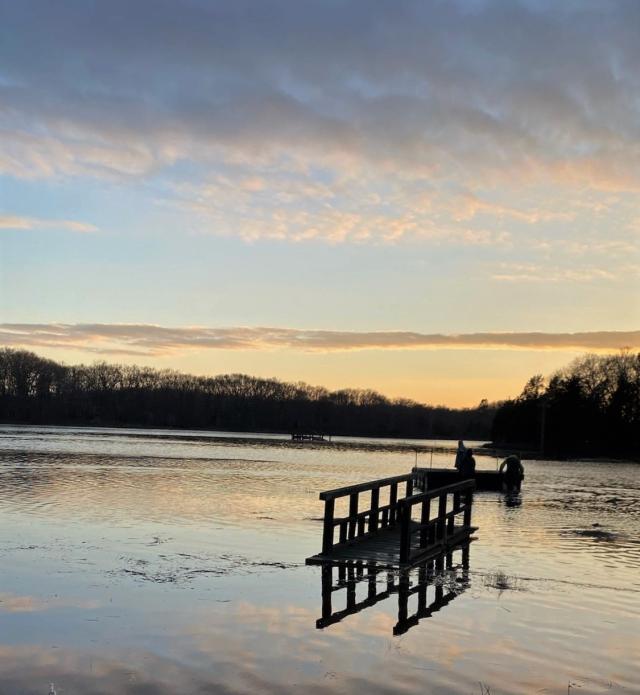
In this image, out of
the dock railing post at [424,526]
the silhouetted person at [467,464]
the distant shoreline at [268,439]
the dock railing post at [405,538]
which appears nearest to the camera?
the dock railing post at [405,538]

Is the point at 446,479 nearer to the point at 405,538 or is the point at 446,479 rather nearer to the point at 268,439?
the point at 405,538

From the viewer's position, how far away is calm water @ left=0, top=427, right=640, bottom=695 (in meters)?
9.66

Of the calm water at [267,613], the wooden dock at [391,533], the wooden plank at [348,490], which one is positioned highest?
the wooden plank at [348,490]

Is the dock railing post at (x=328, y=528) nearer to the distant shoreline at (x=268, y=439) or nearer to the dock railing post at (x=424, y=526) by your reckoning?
the dock railing post at (x=424, y=526)

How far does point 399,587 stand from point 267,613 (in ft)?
10.7

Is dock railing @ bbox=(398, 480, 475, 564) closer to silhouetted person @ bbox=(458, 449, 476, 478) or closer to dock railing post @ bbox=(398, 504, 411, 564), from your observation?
dock railing post @ bbox=(398, 504, 411, 564)

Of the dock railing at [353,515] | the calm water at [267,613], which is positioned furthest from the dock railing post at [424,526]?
the calm water at [267,613]

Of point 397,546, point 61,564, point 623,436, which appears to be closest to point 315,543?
point 397,546

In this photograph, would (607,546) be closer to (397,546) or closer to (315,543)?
(397,546)

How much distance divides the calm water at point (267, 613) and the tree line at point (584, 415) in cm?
8029

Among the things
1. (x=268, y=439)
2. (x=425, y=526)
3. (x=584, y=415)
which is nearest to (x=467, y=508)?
(x=425, y=526)

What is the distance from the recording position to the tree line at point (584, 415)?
103312 mm

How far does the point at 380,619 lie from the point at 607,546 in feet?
37.2

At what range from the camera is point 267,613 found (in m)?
12.7
